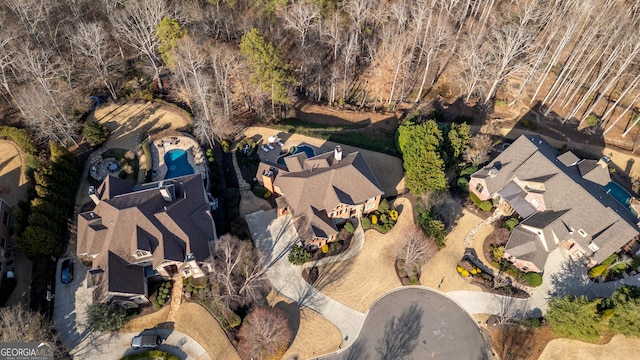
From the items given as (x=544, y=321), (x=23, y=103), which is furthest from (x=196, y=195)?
(x=544, y=321)

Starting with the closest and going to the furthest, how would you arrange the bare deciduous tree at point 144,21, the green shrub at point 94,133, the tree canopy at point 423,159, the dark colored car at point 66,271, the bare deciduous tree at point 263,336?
the bare deciduous tree at point 263,336
the dark colored car at point 66,271
the tree canopy at point 423,159
the green shrub at point 94,133
the bare deciduous tree at point 144,21

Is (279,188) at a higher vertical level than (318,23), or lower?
lower

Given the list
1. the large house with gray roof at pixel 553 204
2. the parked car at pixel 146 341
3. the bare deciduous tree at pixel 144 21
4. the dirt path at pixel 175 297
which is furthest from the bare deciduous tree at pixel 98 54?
the large house with gray roof at pixel 553 204

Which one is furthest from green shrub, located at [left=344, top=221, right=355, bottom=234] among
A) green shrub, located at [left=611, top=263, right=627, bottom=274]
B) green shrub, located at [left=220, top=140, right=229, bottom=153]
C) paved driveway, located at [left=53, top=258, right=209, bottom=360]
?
green shrub, located at [left=611, top=263, right=627, bottom=274]

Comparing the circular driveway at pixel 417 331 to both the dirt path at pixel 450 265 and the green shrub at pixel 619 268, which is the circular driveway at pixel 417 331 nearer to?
the dirt path at pixel 450 265

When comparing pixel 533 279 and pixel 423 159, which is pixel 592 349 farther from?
pixel 423 159

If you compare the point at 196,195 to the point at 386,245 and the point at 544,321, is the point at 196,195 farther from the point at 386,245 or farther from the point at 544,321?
the point at 544,321

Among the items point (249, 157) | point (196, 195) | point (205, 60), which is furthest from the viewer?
point (205, 60)
